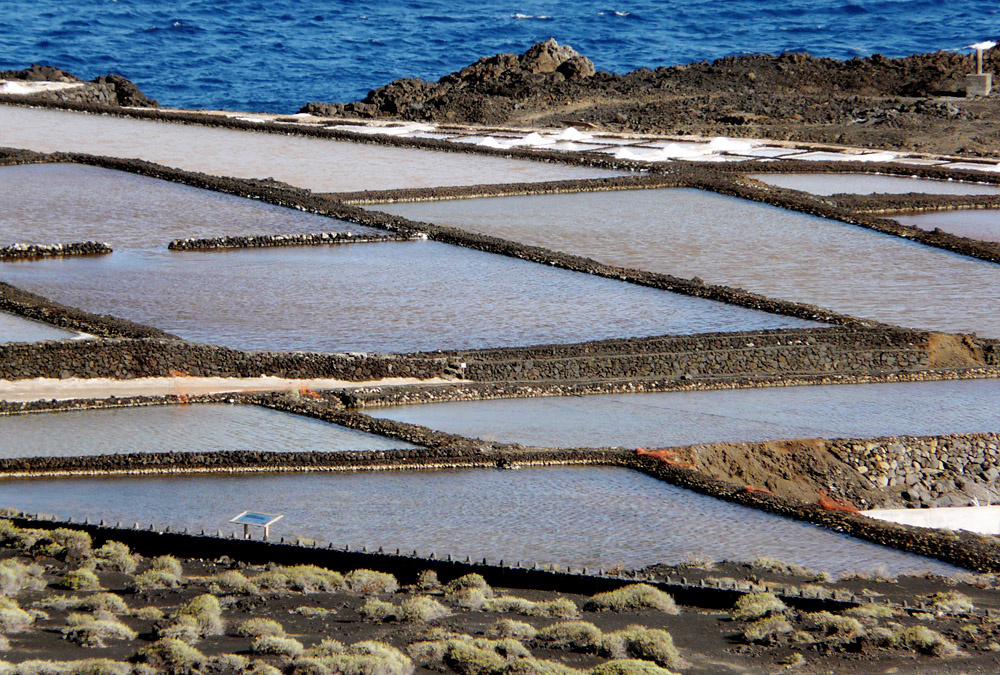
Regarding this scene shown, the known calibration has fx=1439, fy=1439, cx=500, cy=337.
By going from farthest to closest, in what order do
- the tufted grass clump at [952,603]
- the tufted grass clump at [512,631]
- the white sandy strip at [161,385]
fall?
the white sandy strip at [161,385]
the tufted grass clump at [952,603]
the tufted grass clump at [512,631]

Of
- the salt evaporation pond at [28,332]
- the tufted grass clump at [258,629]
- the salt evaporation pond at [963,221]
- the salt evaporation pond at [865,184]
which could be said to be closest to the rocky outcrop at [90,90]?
the salt evaporation pond at [865,184]

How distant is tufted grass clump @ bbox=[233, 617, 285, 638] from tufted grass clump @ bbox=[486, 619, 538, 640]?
1.63 meters

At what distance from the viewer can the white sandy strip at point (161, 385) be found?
18484 millimetres

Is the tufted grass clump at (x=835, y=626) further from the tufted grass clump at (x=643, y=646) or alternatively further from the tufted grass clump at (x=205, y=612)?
the tufted grass clump at (x=205, y=612)

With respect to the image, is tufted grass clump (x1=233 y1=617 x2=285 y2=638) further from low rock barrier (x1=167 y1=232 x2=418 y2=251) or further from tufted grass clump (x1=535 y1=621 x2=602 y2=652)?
low rock barrier (x1=167 y1=232 x2=418 y2=251)

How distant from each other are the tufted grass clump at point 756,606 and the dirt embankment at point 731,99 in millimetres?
27930

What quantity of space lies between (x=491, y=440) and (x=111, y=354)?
566 cm

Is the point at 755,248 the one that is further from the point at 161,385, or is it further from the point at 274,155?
the point at 274,155

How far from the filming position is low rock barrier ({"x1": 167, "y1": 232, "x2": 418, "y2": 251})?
26547 mm

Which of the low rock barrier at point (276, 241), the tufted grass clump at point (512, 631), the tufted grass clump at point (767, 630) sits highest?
the low rock barrier at point (276, 241)

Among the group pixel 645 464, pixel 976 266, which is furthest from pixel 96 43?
pixel 645 464

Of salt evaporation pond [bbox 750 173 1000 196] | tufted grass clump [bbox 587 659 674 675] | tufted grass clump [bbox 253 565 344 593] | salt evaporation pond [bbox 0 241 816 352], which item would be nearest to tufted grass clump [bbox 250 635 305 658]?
tufted grass clump [bbox 253 565 344 593]

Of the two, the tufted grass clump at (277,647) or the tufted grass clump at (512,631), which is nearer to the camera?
the tufted grass clump at (277,647)

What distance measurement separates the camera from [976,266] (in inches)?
1003
